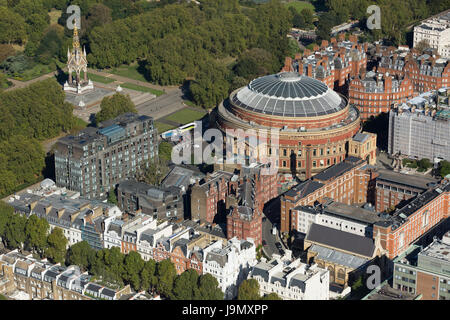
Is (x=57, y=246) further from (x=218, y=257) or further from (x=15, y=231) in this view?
(x=218, y=257)

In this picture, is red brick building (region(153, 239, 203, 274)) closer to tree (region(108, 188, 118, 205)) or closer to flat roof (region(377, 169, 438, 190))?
tree (region(108, 188, 118, 205))

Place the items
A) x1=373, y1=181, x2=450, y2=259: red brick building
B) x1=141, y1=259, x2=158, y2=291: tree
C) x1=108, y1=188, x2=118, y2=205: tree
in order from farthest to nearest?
x1=108, y1=188, x2=118, y2=205: tree < x1=373, y1=181, x2=450, y2=259: red brick building < x1=141, y1=259, x2=158, y2=291: tree

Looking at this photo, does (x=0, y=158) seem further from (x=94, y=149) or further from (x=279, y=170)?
(x=279, y=170)

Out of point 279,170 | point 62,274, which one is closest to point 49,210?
point 62,274

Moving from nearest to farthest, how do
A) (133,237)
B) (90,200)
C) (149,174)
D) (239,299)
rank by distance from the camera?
1. (239,299)
2. (133,237)
3. (90,200)
4. (149,174)

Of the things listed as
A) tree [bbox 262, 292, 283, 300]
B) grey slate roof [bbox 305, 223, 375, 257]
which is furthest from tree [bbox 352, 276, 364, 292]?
tree [bbox 262, 292, 283, 300]

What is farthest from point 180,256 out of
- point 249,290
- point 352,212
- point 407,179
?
point 407,179
